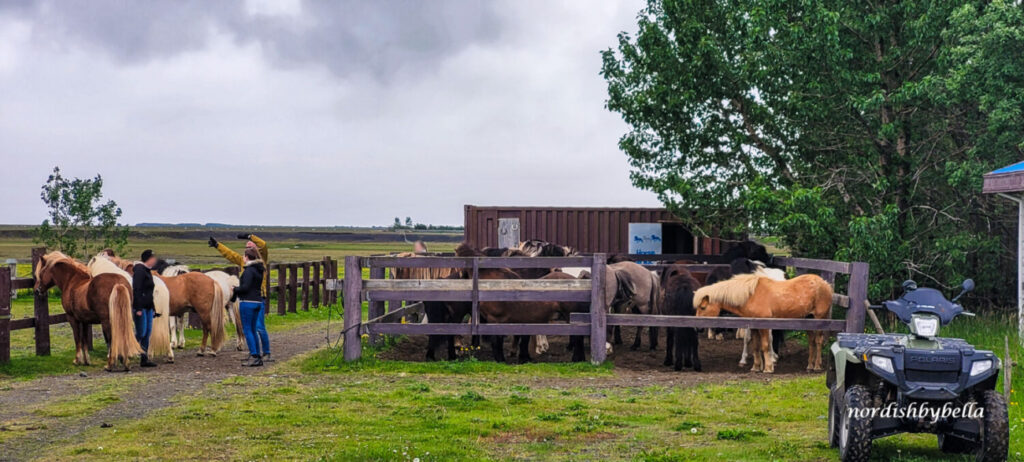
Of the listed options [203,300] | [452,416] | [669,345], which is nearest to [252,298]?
[203,300]

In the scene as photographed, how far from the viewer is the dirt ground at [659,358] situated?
12.2 m

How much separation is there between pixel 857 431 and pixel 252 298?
29.2 ft

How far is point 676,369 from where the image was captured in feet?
42.3

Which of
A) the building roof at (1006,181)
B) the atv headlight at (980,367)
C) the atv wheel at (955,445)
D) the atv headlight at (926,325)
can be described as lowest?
the atv wheel at (955,445)

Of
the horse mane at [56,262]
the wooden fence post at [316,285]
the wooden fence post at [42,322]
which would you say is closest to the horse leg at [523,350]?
the horse mane at [56,262]

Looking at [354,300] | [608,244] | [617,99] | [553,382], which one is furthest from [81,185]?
[553,382]

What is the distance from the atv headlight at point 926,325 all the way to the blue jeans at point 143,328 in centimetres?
1066

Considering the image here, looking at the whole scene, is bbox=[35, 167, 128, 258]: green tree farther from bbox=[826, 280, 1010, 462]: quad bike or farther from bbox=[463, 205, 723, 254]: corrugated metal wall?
bbox=[826, 280, 1010, 462]: quad bike

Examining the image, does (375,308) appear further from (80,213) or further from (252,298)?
(80,213)

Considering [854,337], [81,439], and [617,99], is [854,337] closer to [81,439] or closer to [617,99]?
[81,439]

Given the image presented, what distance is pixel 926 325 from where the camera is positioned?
6.33 meters

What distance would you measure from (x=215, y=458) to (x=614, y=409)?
156 inches

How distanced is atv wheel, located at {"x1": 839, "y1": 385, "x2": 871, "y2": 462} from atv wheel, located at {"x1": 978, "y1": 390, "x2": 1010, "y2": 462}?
0.74m

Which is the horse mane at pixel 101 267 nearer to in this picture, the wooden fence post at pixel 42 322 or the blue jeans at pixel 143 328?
the blue jeans at pixel 143 328
